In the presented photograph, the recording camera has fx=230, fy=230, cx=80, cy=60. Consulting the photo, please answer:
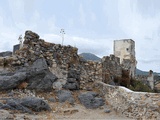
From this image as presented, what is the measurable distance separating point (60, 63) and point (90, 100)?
8.19ft

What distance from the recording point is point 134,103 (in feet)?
30.2

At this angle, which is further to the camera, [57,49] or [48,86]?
[57,49]

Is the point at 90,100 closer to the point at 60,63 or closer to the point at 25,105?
the point at 60,63

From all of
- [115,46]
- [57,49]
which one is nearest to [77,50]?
[57,49]

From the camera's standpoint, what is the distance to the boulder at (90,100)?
35.2 feet

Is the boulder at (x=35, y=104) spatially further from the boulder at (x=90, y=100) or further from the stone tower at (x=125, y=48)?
the stone tower at (x=125, y=48)

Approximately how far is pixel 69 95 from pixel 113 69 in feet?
18.5

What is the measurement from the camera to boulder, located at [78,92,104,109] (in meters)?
10.7

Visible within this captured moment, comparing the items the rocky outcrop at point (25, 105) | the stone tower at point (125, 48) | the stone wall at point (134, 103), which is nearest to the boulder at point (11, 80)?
the rocky outcrop at point (25, 105)

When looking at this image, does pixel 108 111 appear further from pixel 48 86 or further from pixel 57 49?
pixel 57 49

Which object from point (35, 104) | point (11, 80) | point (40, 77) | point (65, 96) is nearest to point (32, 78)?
point (40, 77)

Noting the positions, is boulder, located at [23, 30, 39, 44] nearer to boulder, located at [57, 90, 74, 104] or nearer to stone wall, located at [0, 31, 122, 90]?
stone wall, located at [0, 31, 122, 90]

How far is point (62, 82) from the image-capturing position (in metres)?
11.7

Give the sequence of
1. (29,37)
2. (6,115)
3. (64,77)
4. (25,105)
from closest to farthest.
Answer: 1. (6,115)
2. (25,105)
3. (29,37)
4. (64,77)
